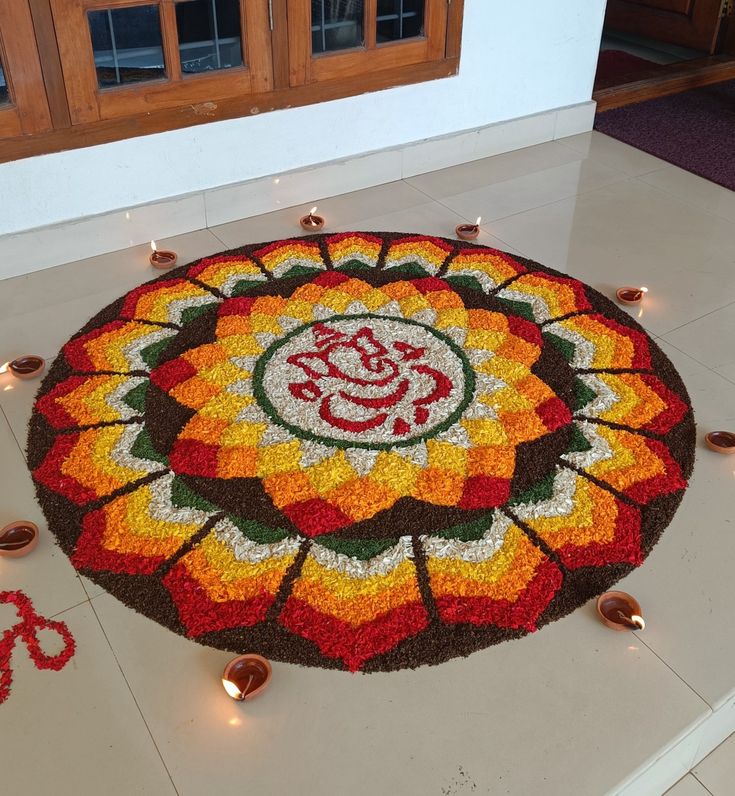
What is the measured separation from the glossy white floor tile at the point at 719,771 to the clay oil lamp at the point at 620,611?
26 centimetres

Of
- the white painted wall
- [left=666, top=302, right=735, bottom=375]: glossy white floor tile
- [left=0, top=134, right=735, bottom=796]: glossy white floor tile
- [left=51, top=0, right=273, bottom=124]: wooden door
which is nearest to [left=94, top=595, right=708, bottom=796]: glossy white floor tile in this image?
[left=0, top=134, right=735, bottom=796]: glossy white floor tile

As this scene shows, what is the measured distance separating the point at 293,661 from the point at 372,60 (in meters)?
2.25

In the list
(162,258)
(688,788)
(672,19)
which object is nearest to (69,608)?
(688,788)

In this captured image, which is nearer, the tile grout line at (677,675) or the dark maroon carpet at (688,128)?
the tile grout line at (677,675)

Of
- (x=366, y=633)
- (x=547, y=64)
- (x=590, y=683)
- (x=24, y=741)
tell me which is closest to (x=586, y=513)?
(x=590, y=683)

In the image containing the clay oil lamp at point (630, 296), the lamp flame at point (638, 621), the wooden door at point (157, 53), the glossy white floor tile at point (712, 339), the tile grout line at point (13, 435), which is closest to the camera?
the lamp flame at point (638, 621)

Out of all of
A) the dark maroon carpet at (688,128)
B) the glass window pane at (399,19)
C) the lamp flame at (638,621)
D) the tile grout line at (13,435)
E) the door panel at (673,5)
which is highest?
the glass window pane at (399,19)

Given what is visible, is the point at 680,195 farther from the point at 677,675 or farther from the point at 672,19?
the point at 677,675

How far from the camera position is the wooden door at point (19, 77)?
2338 millimetres

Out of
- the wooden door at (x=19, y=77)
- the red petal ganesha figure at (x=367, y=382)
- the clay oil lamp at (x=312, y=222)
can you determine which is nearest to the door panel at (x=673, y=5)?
the clay oil lamp at (x=312, y=222)

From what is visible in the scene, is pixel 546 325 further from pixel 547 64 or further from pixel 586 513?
pixel 547 64

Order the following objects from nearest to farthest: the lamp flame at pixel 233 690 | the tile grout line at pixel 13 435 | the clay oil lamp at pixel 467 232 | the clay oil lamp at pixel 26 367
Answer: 1. the lamp flame at pixel 233 690
2. the tile grout line at pixel 13 435
3. the clay oil lamp at pixel 26 367
4. the clay oil lamp at pixel 467 232

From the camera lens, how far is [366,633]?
5.29ft

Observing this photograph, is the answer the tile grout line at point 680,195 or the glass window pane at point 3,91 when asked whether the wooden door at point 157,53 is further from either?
the tile grout line at point 680,195
